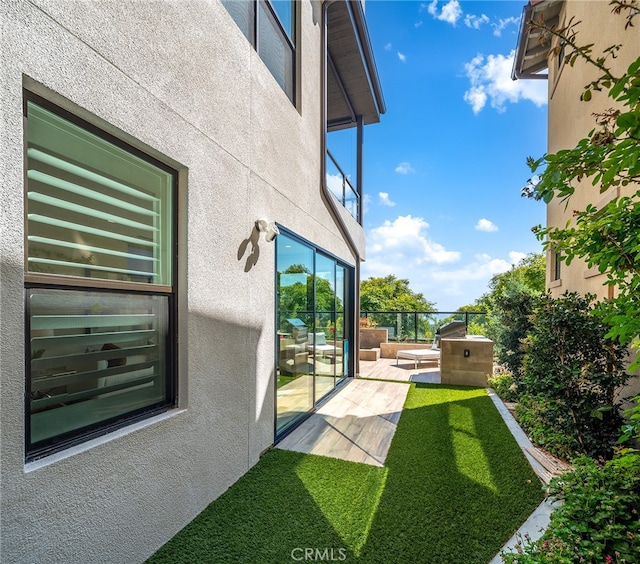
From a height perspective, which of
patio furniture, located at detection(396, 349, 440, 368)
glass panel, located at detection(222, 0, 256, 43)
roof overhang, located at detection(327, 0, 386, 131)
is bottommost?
patio furniture, located at detection(396, 349, 440, 368)

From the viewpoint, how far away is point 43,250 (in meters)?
1.77

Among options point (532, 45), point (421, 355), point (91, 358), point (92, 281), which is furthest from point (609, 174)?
point (532, 45)

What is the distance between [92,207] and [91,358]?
2.98ft

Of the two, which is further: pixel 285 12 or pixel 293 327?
pixel 293 327

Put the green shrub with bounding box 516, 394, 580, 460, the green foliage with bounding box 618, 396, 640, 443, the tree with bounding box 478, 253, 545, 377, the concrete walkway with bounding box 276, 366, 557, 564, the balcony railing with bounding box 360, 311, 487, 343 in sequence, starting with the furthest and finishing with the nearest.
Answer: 1. the balcony railing with bounding box 360, 311, 487, 343
2. the tree with bounding box 478, 253, 545, 377
3. the green shrub with bounding box 516, 394, 580, 460
4. the concrete walkway with bounding box 276, 366, 557, 564
5. the green foliage with bounding box 618, 396, 640, 443

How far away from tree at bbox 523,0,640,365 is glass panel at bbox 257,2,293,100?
3168 millimetres

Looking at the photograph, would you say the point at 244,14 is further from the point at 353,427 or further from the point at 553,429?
the point at 553,429

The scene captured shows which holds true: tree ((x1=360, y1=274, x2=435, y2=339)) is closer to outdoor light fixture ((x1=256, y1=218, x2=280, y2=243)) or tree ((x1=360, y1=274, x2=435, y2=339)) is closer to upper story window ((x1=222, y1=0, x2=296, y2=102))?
upper story window ((x1=222, y1=0, x2=296, y2=102))

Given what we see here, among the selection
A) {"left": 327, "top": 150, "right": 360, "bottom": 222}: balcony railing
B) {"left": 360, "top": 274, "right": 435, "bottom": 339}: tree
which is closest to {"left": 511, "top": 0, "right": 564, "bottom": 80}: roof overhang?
{"left": 327, "top": 150, "right": 360, "bottom": 222}: balcony railing

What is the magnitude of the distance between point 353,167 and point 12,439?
315 inches

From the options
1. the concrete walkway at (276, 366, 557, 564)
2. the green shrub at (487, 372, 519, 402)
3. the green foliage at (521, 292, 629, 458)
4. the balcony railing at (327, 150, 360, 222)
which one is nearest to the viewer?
the concrete walkway at (276, 366, 557, 564)

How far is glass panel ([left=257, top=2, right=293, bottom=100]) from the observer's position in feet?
12.7

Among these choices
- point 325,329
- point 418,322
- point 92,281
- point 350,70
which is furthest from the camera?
point 418,322

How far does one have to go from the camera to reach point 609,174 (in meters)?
1.40
